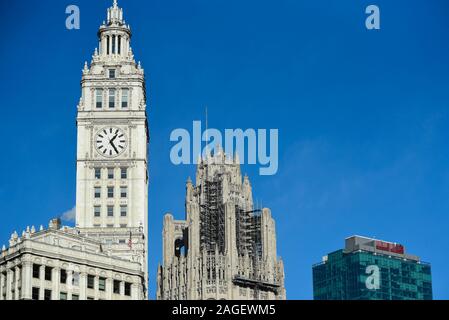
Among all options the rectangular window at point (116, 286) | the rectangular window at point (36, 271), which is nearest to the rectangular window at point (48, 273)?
the rectangular window at point (36, 271)

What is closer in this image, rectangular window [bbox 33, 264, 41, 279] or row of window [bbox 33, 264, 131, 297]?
rectangular window [bbox 33, 264, 41, 279]

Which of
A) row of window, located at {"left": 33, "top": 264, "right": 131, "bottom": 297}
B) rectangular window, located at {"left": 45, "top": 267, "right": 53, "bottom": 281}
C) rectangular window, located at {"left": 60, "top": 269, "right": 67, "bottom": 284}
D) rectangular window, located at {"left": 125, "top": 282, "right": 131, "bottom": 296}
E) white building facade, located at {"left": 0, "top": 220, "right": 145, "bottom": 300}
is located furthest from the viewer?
rectangular window, located at {"left": 125, "top": 282, "right": 131, "bottom": 296}

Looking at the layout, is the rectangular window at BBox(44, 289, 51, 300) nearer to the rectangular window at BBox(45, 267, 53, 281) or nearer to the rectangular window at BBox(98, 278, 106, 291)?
the rectangular window at BBox(45, 267, 53, 281)

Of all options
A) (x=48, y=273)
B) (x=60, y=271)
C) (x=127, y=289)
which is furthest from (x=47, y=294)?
(x=127, y=289)

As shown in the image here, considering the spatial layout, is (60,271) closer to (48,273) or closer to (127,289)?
(48,273)

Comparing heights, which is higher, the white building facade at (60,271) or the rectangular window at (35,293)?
the white building facade at (60,271)

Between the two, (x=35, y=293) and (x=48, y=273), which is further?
(x=48, y=273)

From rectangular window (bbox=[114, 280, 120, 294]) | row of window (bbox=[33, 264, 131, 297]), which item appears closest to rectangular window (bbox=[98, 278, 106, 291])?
row of window (bbox=[33, 264, 131, 297])

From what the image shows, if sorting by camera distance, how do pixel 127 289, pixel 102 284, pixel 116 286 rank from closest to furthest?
pixel 102 284 → pixel 116 286 → pixel 127 289

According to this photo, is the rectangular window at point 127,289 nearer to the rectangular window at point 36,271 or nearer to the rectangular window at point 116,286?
the rectangular window at point 116,286
